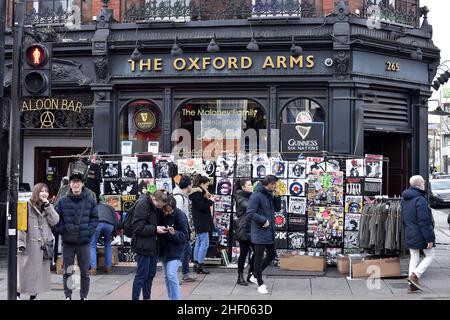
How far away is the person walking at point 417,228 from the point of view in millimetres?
9922

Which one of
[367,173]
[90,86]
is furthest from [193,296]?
[90,86]

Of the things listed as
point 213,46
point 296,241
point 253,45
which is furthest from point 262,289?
point 213,46

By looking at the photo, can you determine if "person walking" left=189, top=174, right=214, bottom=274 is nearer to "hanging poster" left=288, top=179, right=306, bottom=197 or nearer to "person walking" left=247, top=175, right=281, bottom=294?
"person walking" left=247, top=175, right=281, bottom=294

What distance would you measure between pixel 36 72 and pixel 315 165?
561 centimetres

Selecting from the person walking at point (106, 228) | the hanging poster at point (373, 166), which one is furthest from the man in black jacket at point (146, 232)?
the hanging poster at point (373, 166)

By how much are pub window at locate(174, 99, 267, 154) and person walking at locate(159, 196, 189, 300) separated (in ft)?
19.8

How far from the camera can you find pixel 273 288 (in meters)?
10.4

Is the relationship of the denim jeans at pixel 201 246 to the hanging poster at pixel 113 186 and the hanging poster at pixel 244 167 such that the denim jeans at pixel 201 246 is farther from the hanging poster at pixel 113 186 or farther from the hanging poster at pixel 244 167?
the hanging poster at pixel 113 186

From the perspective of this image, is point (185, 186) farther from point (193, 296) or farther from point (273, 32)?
point (273, 32)

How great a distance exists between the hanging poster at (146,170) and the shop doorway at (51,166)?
3842 millimetres

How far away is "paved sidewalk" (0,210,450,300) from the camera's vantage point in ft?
31.8

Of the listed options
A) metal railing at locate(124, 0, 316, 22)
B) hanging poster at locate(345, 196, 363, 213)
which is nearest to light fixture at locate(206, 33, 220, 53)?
metal railing at locate(124, 0, 316, 22)

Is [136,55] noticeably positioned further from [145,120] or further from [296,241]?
[296,241]

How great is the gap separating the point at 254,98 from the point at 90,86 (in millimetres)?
3703
